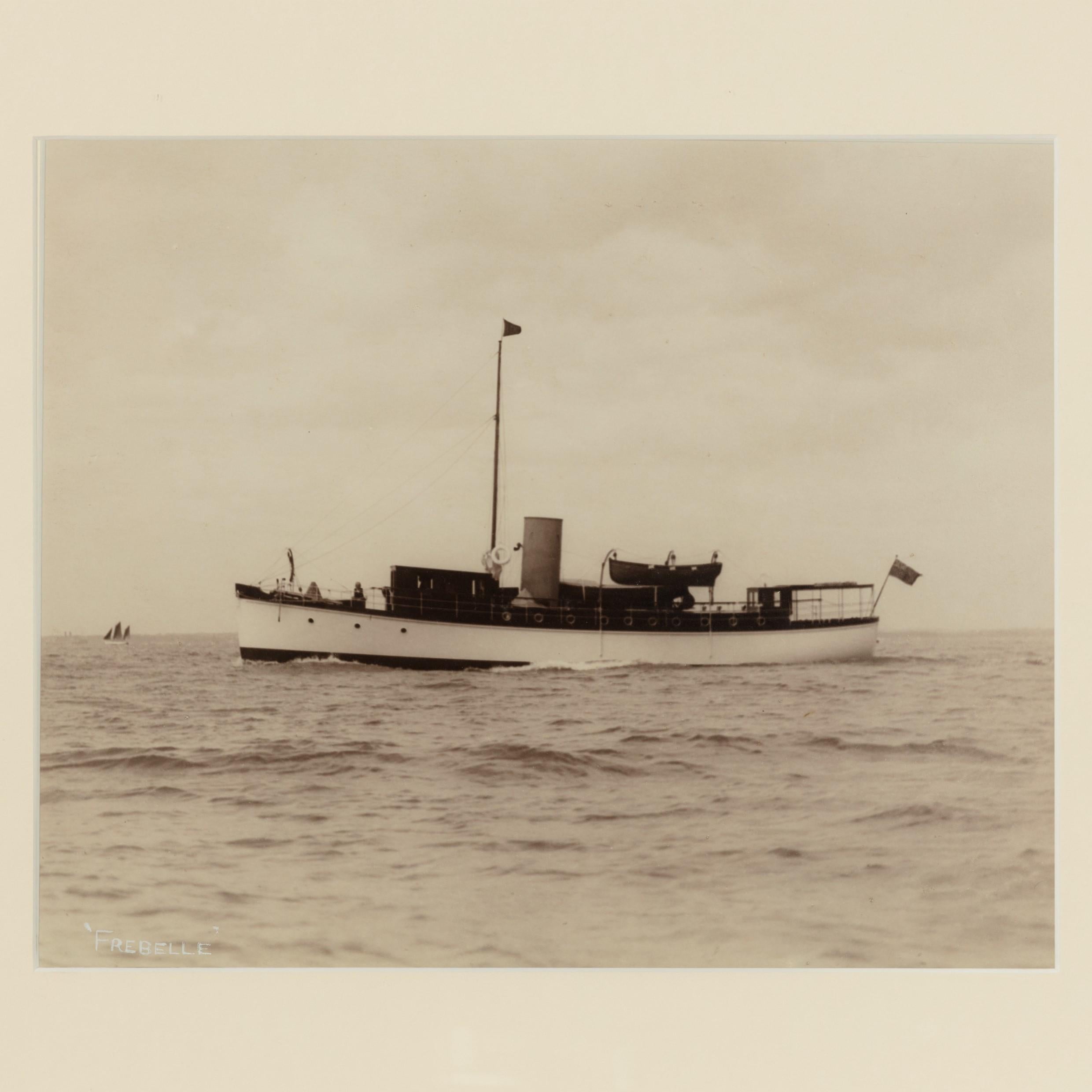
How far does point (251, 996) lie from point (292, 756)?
1.41 meters

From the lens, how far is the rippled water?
5.41m

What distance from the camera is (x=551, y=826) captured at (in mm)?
5582

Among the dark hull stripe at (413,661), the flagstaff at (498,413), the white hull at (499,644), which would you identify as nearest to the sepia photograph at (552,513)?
the flagstaff at (498,413)

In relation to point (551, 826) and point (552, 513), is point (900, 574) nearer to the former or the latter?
point (552, 513)

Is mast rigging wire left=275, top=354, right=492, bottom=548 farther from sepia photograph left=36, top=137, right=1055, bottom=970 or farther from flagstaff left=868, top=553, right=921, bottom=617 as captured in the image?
flagstaff left=868, top=553, right=921, bottom=617

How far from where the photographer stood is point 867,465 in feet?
19.8

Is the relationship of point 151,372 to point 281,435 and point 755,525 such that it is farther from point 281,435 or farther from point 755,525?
point 755,525

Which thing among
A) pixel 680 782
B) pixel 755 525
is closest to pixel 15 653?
pixel 680 782

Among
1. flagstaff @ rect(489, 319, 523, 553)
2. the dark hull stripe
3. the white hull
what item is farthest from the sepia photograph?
the dark hull stripe

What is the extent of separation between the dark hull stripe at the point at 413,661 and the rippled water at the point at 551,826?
3.73 feet

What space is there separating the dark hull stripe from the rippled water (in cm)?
114

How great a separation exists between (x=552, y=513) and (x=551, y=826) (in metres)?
2.03

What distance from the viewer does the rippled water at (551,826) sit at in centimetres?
541
